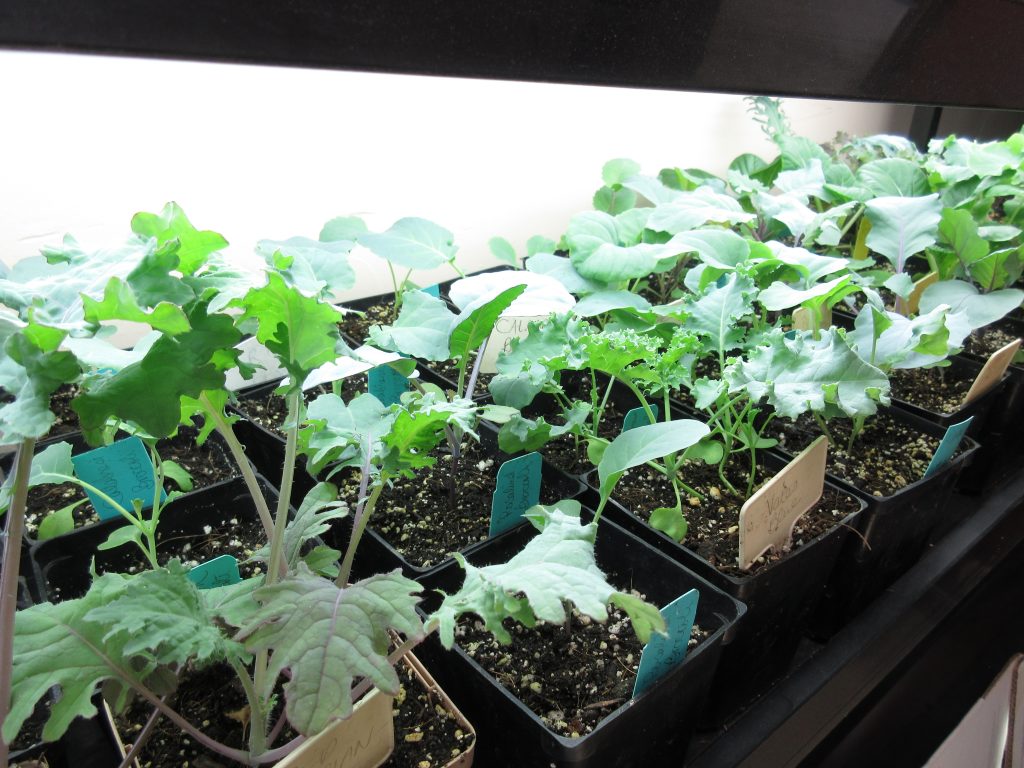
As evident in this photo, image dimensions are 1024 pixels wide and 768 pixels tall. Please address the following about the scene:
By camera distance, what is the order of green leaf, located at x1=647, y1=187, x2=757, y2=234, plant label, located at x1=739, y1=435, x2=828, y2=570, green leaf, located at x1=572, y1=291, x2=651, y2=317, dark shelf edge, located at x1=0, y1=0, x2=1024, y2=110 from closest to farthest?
dark shelf edge, located at x1=0, y1=0, x2=1024, y2=110, plant label, located at x1=739, y1=435, x2=828, y2=570, green leaf, located at x1=572, y1=291, x2=651, y2=317, green leaf, located at x1=647, y1=187, x2=757, y2=234

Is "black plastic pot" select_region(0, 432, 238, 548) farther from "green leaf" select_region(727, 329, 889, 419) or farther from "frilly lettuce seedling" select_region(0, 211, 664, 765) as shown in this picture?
"green leaf" select_region(727, 329, 889, 419)

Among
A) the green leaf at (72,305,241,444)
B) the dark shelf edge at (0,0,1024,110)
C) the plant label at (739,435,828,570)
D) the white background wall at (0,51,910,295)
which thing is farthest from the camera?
the white background wall at (0,51,910,295)

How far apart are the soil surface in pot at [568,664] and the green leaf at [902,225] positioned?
696mm

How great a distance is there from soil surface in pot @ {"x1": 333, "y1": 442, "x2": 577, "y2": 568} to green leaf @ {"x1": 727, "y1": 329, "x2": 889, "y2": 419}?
26cm

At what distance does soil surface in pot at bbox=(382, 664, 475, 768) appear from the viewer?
642 mm

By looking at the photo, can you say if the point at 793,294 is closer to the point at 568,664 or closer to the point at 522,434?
the point at 522,434

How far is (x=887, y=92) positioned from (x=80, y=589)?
2.83 ft

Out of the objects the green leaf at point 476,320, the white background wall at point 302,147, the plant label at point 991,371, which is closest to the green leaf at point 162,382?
the white background wall at point 302,147

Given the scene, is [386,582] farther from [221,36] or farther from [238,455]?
[221,36]

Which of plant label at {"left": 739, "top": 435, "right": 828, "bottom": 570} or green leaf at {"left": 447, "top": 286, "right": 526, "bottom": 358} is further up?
green leaf at {"left": 447, "top": 286, "right": 526, "bottom": 358}

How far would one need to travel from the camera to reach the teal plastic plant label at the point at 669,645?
2.02 ft

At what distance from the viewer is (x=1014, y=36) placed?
2.02 ft

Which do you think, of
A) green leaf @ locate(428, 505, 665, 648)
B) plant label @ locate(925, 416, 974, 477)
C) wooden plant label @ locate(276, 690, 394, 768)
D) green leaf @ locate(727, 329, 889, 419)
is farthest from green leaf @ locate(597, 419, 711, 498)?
plant label @ locate(925, 416, 974, 477)

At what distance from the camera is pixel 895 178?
4.29 ft
